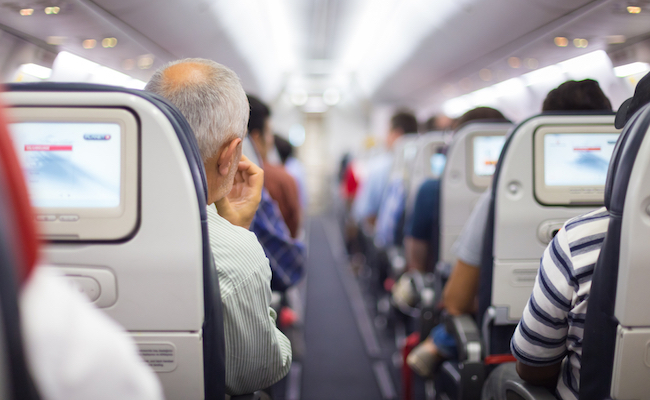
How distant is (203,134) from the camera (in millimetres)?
1247

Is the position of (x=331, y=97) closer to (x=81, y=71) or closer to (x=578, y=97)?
(x=81, y=71)

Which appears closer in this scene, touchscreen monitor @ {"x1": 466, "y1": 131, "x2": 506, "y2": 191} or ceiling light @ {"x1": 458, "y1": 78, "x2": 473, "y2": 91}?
touchscreen monitor @ {"x1": 466, "y1": 131, "x2": 506, "y2": 191}

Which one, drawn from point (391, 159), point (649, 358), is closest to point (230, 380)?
point (649, 358)

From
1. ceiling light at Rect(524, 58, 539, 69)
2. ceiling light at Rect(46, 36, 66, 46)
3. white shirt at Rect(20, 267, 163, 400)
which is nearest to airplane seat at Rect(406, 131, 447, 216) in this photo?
ceiling light at Rect(524, 58, 539, 69)

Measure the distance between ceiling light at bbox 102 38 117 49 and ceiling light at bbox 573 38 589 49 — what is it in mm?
2858

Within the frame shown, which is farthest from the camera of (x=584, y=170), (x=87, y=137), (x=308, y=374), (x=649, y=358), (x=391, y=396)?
(x=308, y=374)

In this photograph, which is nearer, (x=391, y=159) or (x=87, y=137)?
(x=87, y=137)

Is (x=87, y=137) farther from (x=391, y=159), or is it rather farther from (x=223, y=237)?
(x=391, y=159)

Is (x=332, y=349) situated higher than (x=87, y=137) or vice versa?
(x=87, y=137)

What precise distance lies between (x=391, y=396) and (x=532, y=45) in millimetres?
2883

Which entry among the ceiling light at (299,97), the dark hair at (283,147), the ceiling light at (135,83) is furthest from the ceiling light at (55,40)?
the ceiling light at (299,97)

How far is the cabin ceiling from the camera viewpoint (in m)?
2.29

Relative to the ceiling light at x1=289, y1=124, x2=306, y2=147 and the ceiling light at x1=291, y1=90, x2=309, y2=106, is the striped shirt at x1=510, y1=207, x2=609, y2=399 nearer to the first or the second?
the ceiling light at x1=291, y1=90, x2=309, y2=106

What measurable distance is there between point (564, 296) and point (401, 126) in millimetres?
4091
